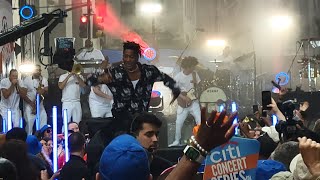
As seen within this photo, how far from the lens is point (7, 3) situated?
48.0 feet

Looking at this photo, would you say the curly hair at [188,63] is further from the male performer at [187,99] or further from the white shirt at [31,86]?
the white shirt at [31,86]

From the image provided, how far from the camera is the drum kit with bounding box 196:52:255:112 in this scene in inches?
529

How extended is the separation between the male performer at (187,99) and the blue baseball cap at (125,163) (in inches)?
336

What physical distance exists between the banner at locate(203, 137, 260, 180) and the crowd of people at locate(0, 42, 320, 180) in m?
0.24

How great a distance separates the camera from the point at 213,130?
7.88 ft

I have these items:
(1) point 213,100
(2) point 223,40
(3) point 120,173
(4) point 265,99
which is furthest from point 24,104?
(2) point 223,40

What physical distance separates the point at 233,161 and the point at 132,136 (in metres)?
0.77

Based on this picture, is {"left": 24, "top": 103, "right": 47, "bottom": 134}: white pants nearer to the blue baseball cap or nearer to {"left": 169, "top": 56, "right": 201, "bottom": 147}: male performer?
{"left": 169, "top": 56, "right": 201, "bottom": 147}: male performer

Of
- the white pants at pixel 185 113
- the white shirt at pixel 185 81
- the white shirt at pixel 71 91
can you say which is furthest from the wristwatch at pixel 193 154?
the white shirt at pixel 71 91

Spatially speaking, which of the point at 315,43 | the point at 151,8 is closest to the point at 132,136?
the point at 315,43

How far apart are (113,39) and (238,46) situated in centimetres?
767

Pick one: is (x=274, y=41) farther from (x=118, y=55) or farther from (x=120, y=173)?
(x=120, y=173)

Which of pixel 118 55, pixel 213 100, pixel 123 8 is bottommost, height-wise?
pixel 213 100

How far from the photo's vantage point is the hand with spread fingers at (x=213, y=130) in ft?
7.83
